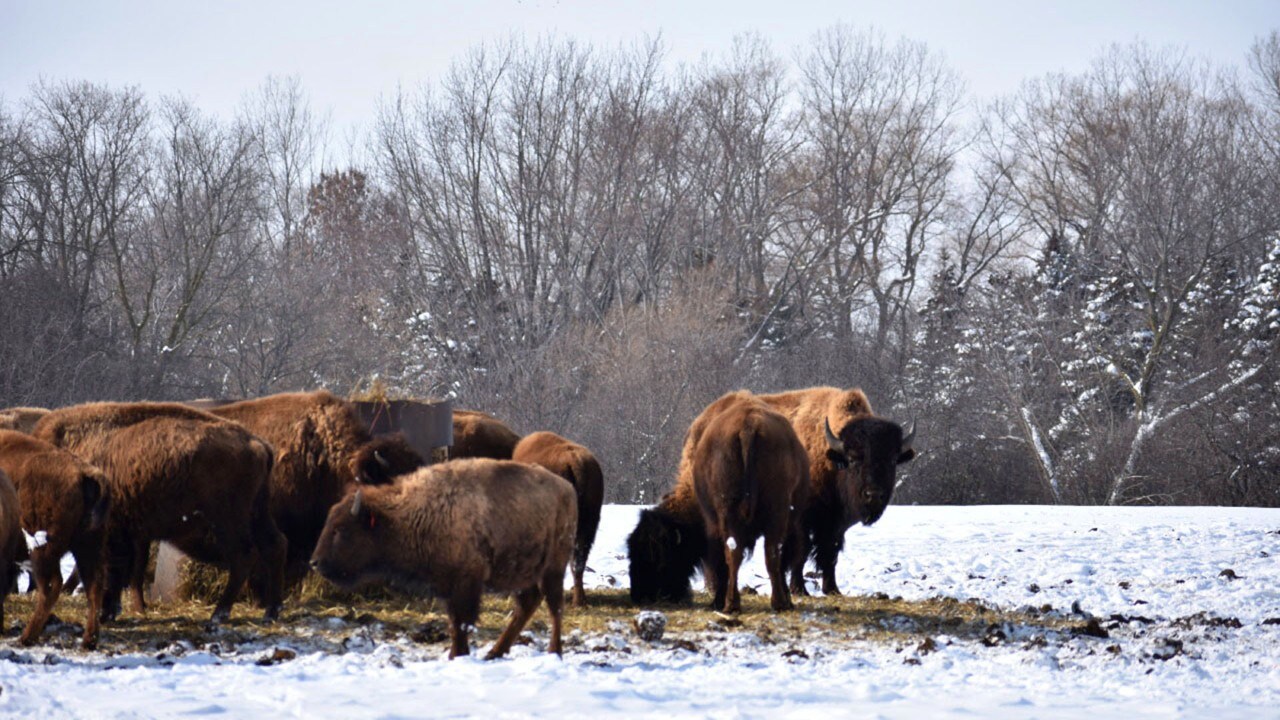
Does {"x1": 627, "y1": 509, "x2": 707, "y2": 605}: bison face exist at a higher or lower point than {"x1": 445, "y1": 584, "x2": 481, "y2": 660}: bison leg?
higher

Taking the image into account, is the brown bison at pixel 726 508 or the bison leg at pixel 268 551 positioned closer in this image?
the bison leg at pixel 268 551

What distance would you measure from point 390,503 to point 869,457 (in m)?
4.58

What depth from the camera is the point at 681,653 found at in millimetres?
7637

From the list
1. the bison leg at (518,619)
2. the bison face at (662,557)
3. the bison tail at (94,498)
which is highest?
the bison tail at (94,498)

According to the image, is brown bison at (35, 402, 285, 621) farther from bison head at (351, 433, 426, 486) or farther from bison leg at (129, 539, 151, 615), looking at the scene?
bison head at (351, 433, 426, 486)

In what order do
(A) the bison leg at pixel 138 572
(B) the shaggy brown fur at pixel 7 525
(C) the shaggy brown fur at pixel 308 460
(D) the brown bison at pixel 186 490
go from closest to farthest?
(B) the shaggy brown fur at pixel 7 525 < (D) the brown bison at pixel 186 490 < (A) the bison leg at pixel 138 572 < (C) the shaggy brown fur at pixel 308 460

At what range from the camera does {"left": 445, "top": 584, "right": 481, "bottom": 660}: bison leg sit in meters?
7.41

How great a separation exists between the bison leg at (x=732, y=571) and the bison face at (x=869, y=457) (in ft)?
4.76

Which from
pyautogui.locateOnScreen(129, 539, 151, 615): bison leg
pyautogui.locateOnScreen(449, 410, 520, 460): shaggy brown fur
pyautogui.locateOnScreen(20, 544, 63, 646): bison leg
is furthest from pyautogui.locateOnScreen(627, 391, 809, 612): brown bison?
pyautogui.locateOnScreen(20, 544, 63, 646): bison leg

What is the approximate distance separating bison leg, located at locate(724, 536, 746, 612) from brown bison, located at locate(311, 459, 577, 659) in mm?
2299

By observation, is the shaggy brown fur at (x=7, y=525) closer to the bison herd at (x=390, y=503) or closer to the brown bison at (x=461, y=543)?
the bison herd at (x=390, y=503)

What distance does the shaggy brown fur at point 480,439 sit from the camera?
11805 millimetres

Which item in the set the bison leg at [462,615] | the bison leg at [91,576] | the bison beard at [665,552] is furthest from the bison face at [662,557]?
the bison leg at [91,576]

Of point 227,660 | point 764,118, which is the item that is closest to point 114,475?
point 227,660
